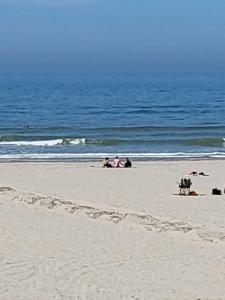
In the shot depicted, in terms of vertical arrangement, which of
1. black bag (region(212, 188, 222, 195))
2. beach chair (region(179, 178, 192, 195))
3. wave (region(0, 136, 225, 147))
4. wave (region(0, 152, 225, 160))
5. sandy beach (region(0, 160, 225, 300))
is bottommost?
sandy beach (region(0, 160, 225, 300))

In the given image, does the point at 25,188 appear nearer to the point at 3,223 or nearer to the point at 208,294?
the point at 3,223

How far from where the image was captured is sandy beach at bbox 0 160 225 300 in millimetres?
9984

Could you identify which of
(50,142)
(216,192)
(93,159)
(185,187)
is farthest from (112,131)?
(216,192)

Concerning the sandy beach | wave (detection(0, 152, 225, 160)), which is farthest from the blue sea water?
the sandy beach

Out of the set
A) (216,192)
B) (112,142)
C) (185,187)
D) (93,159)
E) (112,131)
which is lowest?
(216,192)

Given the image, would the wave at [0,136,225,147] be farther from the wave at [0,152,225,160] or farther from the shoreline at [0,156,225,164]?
the shoreline at [0,156,225,164]

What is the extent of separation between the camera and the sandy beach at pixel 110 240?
32.8 ft

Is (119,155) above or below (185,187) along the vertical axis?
above

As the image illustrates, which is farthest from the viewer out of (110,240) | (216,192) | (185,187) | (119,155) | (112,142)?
(112,142)

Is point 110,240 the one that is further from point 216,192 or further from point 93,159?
point 93,159

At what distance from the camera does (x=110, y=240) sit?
1295 cm

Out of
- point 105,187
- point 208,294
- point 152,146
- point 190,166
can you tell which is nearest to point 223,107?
point 152,146

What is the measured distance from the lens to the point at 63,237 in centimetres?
1329

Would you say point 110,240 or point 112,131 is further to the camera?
point 112,131
